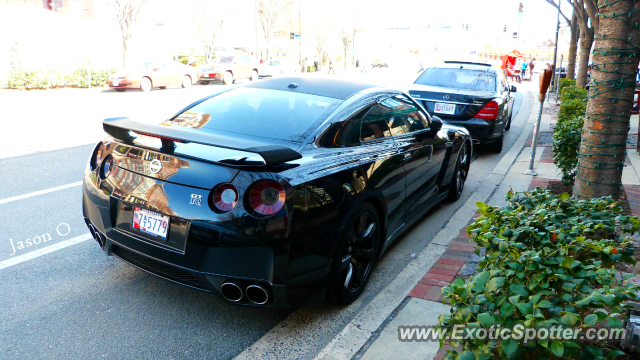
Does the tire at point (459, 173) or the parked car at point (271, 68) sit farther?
the parked car at point (271, 68)

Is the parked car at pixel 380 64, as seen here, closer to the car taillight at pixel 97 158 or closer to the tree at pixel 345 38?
the tree at pixel 345 38

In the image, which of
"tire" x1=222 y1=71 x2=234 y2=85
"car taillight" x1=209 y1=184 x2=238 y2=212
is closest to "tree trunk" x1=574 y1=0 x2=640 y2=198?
"car taillight" x1=209 y1=184 x2=238 y2=212

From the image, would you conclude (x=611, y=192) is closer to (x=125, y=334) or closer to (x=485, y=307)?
(x=485, y=307)

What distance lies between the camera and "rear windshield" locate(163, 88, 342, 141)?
3756 mm

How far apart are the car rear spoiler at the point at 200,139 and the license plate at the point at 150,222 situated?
1.47 feet

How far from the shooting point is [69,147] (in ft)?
29.6

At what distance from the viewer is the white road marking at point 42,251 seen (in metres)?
4.18

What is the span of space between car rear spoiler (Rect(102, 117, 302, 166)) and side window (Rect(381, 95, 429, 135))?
1.60 m

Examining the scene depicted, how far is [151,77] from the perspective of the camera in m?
24.0

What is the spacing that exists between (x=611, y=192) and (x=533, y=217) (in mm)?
1965

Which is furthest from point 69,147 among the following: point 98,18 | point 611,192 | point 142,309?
point 98,18

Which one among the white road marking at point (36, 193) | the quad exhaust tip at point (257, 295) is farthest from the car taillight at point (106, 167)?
the white road marking at point (36, 193)

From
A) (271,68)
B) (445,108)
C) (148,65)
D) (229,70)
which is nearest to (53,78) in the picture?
(148,65)

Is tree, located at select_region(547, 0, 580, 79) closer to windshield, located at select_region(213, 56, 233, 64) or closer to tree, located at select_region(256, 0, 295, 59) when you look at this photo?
windshield, located at select_region(213, 56, 233, 64)
